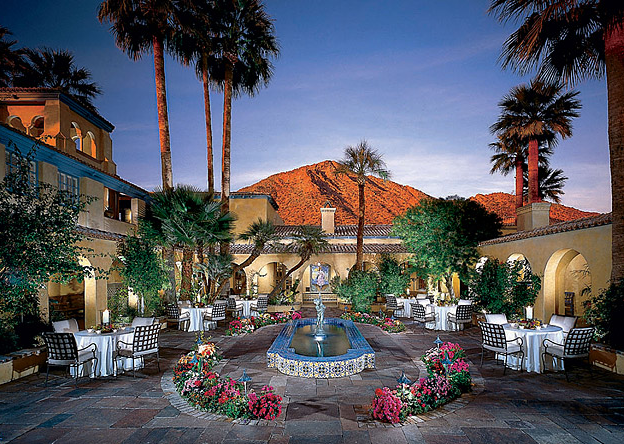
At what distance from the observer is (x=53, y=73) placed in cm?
2070

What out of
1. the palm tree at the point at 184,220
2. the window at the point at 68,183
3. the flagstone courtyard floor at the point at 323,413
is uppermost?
the window at the point at 68,183

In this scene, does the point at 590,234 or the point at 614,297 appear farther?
the point at 590,234

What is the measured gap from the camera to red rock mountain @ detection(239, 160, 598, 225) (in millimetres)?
63500

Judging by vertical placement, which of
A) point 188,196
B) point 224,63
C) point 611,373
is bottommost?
point 611,373

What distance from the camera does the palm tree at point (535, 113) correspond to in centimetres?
1967

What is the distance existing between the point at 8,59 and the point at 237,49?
12.1m

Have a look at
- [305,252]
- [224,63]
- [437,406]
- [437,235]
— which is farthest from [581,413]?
[224,63]

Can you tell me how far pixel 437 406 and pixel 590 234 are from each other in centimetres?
732

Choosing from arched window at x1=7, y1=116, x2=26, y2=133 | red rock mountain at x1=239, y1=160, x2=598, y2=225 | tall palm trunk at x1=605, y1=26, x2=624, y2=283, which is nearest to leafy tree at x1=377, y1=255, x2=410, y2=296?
tall palm trunk at x1=605, y1=26, x2=624, y2=283

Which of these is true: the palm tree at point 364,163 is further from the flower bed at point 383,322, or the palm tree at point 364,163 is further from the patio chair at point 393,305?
the flower bed at point 383,322

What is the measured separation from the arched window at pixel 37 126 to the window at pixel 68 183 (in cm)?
548

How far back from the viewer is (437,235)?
16.7 metres

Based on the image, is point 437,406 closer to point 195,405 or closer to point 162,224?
point 195,405

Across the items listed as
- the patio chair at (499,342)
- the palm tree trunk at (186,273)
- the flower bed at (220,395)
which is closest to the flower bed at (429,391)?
the patio chair at (499,342)
